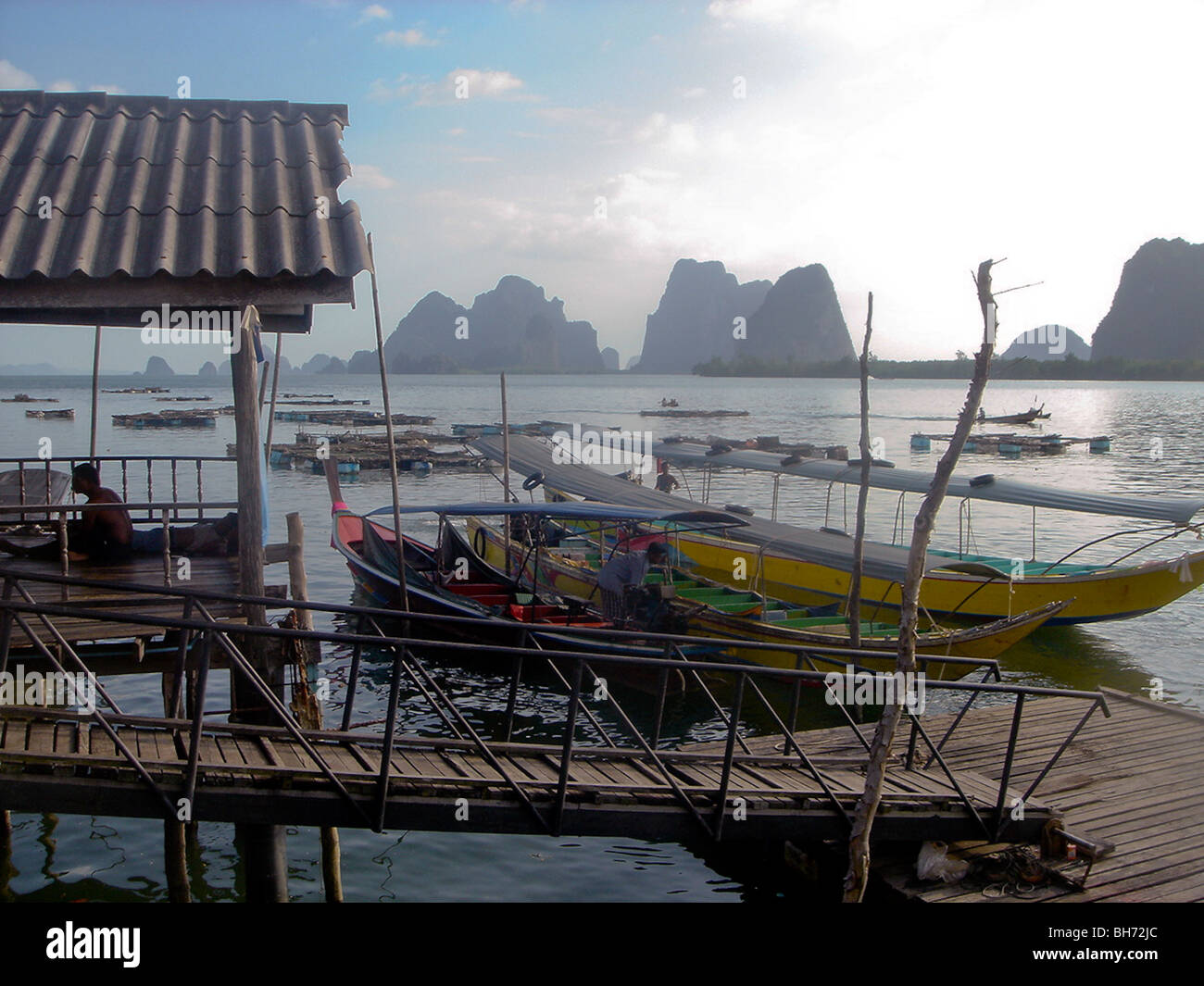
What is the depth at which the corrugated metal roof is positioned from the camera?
6.02 metres

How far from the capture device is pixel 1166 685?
17.7 m

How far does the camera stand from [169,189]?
6.57 m

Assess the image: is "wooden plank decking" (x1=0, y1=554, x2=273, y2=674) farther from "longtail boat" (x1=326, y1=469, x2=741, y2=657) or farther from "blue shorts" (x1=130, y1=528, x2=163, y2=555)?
"longtail boat" (x1=326, y1=469, x2=741, y2=657)

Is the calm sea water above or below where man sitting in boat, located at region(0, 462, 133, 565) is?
below

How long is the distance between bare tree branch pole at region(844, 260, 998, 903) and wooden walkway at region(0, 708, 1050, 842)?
0.67 metres

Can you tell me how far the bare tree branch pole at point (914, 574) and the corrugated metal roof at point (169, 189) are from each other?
3.82 meters

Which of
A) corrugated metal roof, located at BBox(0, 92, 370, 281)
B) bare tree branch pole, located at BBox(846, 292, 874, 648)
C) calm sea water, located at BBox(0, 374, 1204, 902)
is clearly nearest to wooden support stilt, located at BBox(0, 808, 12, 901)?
calm sea water, located at BBox(0, 374, 1204, 902)

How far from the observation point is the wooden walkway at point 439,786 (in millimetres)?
5684

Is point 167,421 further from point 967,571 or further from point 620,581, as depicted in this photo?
point 967,571

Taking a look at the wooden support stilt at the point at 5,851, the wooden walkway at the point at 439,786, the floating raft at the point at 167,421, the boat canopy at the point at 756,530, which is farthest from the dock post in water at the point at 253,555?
the floating raft at the point at 167,421
